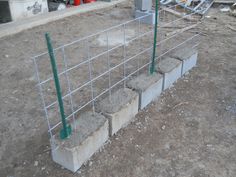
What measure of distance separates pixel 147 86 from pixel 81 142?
48.6 inches

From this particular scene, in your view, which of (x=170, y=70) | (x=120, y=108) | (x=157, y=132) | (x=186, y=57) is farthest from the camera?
(x=186, y=57)

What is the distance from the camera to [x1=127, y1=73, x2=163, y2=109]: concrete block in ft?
10.6

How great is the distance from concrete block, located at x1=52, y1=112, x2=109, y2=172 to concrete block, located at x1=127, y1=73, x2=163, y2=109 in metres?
0.70

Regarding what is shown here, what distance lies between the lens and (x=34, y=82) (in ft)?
13.3

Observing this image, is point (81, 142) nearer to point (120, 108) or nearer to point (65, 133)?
point (65, 133)

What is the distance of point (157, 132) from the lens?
9.93ft

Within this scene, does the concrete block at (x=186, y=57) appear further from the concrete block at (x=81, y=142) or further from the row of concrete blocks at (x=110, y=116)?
the concrete block at (x=81, y=142)

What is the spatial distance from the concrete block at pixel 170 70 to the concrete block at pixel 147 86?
0.11 meters

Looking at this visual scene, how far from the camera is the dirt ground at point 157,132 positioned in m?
2.56

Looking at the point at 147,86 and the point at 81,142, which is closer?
the point at 81,142

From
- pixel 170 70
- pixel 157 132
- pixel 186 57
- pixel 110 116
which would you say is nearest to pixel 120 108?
pixel 110 116

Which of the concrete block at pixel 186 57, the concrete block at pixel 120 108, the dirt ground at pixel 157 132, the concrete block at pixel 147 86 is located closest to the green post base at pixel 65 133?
the dirt ground at pixel 157 132

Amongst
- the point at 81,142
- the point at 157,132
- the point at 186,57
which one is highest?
the point at 186,57

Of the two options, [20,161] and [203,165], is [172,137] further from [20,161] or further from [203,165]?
[20,161]
